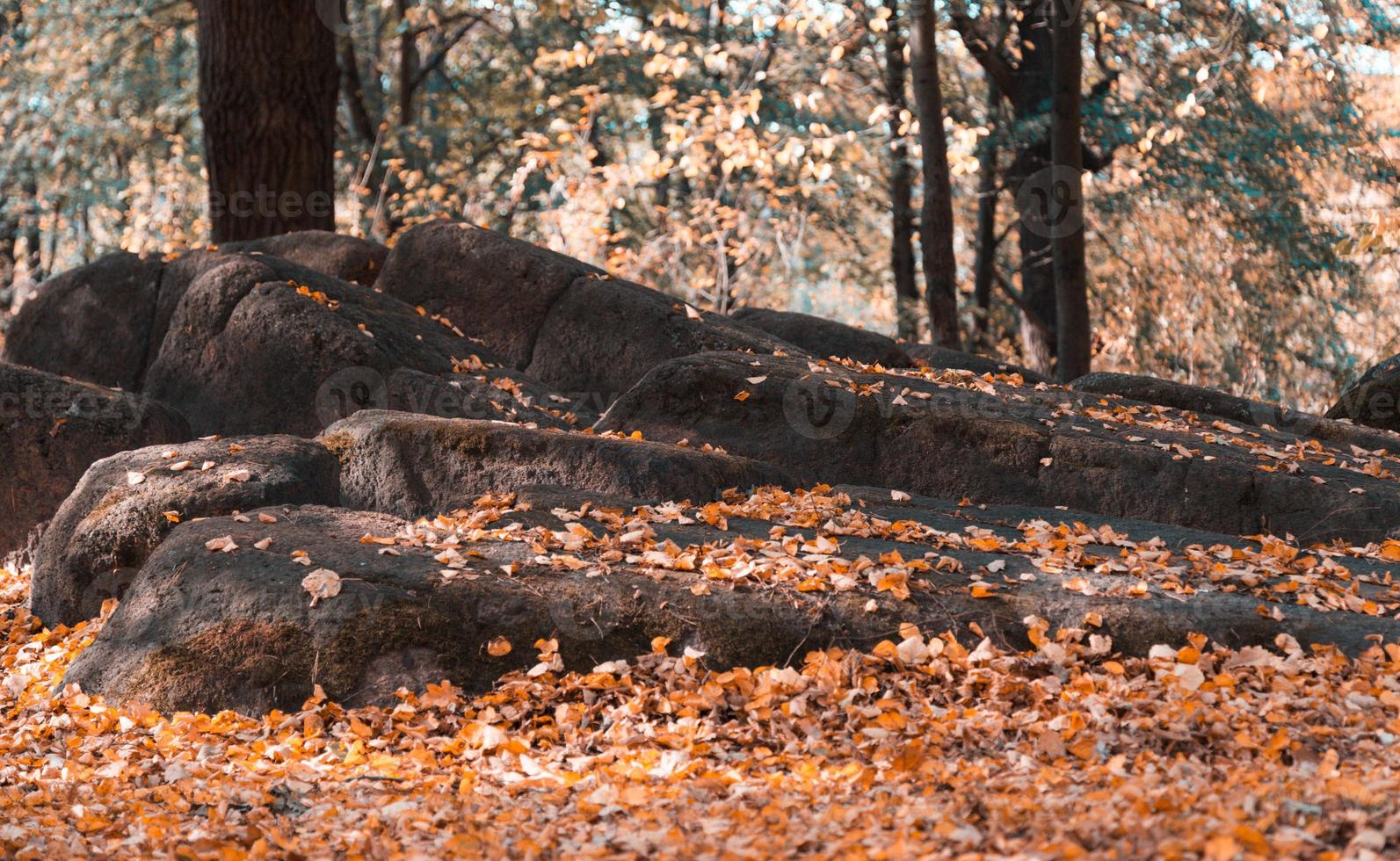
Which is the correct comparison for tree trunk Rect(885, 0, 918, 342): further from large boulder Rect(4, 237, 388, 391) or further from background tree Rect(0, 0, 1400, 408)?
large boulder Rect(4, 237, 388, 391)

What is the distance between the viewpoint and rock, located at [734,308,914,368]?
9133 mm

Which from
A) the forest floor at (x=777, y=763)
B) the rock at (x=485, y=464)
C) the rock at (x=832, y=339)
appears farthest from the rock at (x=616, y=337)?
the forest floor at (x=777, y=763)

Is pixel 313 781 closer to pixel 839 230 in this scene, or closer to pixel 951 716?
pixel 951 716

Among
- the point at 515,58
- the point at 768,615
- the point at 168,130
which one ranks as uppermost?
the point at 515,58

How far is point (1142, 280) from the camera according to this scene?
16406 mm

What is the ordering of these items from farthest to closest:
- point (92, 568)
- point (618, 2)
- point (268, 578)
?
point (618, 2)
point (92, 568)
point (268, 578)

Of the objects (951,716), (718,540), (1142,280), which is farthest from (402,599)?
(1142,280)

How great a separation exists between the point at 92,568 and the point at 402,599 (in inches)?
75.9

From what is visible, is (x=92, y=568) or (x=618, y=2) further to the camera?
(x=618, y=2)

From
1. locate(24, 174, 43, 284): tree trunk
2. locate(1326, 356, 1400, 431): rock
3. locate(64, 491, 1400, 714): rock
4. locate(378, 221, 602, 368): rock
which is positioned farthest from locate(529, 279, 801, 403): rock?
locate(24, 174, 43, 284): tree trunk

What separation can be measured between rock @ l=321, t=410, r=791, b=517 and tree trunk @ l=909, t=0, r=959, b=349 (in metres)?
5.03

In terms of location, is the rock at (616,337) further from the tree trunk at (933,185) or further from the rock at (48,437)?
the tree trunk at (933,185)

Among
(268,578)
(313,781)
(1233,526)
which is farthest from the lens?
(1233,526)

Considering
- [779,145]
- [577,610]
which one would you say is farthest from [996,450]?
[779,145]
